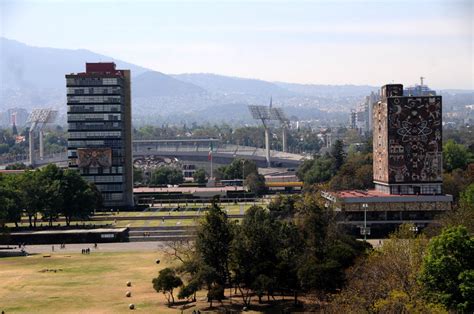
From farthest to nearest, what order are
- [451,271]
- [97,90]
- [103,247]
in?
[97,90] → [103,247] → [451,271]

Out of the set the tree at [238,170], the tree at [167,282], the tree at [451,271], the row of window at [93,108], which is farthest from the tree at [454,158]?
the tree at [451,271]

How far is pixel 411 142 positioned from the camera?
6638cm

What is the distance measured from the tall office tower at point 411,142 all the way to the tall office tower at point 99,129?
35756mm

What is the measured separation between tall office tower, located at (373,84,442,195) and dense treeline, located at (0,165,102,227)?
29670mm

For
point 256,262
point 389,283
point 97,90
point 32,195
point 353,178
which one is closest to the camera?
point 389,283

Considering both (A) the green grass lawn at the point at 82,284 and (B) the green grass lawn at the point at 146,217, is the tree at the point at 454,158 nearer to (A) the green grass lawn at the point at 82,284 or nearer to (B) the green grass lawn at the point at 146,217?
(B) the green grass lawn at the point at 146,217

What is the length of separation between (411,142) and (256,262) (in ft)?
97.3

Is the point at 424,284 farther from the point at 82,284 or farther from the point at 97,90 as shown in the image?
the point at 97,90

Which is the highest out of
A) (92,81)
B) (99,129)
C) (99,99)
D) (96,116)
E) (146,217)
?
(92,81)

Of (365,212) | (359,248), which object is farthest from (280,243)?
(365,212)

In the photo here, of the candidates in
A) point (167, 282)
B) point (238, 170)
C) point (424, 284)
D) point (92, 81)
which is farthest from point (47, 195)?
point (238, 170)

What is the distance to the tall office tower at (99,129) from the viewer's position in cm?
9081

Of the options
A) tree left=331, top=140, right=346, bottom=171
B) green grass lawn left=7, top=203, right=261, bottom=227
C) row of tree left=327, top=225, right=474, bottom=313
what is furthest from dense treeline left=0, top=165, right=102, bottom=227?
row of tree left=327, top=225, right=474, bottom=313

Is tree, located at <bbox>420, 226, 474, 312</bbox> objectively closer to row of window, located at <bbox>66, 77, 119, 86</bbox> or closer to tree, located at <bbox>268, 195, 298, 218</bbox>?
tree, located at <bbox>268, 195, 298, 218</bbox>
